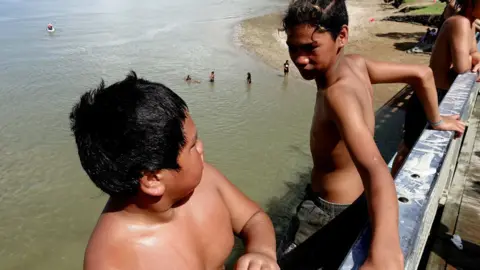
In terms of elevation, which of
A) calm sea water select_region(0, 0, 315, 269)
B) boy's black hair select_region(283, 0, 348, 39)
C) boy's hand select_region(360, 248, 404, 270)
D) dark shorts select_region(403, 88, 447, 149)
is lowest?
calm sea water select_region(0, 0, 315, 269)

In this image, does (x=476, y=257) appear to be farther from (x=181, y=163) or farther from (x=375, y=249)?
(x=181, y=163)

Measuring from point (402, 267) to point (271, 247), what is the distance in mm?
669

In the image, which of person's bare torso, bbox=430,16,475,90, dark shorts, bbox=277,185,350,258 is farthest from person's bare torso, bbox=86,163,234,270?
person's bare torso, bbox=430,16,475,90

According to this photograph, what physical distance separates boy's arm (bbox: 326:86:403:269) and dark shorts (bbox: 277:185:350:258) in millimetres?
→ 697

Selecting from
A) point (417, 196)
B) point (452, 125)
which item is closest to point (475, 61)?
point (452, 125)

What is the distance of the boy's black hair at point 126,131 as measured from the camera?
142 centimetres

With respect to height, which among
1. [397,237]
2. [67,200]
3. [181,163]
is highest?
[181,163]

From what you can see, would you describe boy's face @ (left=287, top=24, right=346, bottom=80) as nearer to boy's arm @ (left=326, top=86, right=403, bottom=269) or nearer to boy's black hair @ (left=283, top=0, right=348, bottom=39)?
boy's black hair @ (left=283, top=0, right=348, bottom=39)

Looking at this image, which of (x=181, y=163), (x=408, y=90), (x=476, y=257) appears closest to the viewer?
(x=181, y=163)

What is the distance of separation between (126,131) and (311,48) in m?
1.14

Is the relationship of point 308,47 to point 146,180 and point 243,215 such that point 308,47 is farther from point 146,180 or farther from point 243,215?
point 146,180

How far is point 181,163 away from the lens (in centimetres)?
158

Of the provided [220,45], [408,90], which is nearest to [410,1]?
[220,45]

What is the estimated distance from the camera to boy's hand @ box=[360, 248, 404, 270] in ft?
4.08
